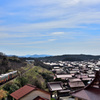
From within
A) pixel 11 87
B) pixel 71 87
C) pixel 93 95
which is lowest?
pixel 71 87

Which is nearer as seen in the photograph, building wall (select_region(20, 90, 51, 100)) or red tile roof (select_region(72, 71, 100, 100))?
red tile roof (select_region(72, 71, 100, 100))

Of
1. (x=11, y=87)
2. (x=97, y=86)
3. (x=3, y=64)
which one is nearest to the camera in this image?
(x=97, y=86)

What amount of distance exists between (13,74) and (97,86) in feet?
69.9

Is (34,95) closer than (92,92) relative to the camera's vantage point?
No

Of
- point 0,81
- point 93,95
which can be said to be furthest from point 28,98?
point 0,81

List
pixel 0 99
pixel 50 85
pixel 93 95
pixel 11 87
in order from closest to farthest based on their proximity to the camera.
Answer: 1. pixel 93 95
2. pixel 0 99
3. pixel 11 87
4. pixel 50 85

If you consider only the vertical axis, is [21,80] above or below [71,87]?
above

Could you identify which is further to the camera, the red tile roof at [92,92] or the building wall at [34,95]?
the building wall at [34,95]

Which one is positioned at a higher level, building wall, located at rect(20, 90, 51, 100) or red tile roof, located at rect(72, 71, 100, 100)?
red tile roof, located at rect(72, 71, 100, 100)

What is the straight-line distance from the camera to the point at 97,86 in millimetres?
9281

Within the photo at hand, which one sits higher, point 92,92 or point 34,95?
point 92,92

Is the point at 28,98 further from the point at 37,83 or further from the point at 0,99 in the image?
the point at 37,83

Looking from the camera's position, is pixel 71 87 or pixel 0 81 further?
pixel 71 87

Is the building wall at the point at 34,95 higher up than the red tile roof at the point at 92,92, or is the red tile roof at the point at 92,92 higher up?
the red tile roof at the point at 92,92
